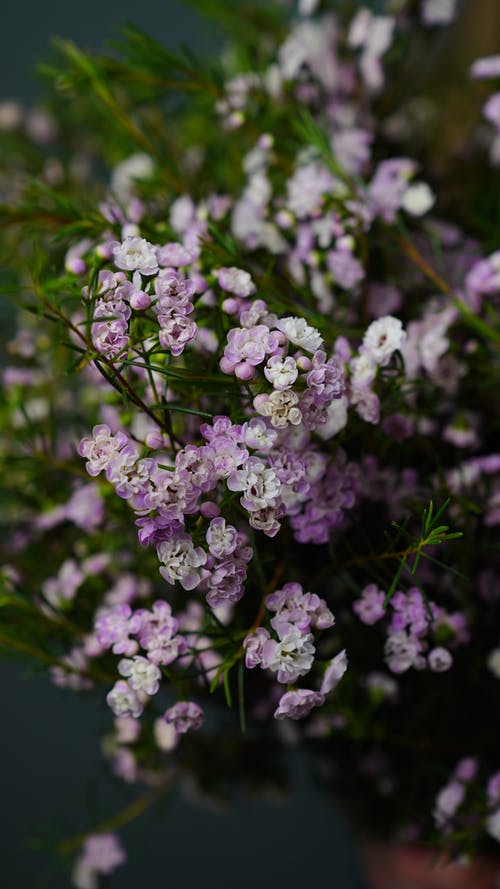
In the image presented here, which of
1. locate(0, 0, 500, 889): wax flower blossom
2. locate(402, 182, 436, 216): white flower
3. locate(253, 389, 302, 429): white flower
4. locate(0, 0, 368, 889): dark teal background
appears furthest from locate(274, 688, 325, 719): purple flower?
locate(0, 0, 368, 889): dark teal background

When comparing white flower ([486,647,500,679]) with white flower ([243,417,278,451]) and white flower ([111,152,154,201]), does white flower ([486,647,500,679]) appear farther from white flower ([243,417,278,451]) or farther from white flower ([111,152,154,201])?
white flower ([111,152,154,201])

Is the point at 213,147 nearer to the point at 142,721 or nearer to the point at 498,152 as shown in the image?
the point at 498,152

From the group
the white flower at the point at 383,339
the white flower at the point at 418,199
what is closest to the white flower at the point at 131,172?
the white flower at the point at 418,199

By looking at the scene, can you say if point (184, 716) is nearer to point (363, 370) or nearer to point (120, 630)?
point (120, 630)

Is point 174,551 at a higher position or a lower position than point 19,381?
lower

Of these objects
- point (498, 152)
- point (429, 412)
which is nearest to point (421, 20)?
point (498, 152)

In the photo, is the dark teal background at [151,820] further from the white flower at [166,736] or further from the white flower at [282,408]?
the white flower at [282,408]
